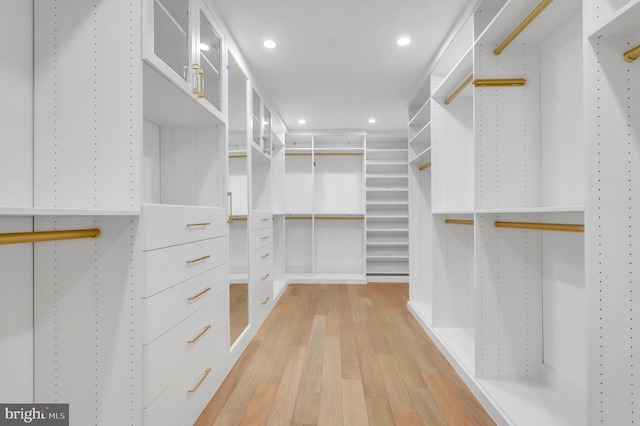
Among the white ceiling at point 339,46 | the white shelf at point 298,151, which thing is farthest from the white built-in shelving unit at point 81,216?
the white shelf at point 298,151

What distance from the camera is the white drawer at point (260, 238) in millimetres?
2747

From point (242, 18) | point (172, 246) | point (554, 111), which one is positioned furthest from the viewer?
point (242, 18)

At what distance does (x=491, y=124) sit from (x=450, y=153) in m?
0.87

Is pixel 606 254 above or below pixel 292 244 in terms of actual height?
above

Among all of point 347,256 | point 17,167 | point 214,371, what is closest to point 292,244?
point 347,256

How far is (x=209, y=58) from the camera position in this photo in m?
1.89

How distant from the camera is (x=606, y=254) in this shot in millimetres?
989

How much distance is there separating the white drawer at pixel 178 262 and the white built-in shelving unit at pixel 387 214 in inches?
130

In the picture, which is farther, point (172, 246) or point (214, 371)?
point (214, 371)

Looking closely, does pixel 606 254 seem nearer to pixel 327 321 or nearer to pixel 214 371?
pixel 214 371

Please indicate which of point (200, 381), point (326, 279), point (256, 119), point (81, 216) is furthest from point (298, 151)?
point (81, 216)

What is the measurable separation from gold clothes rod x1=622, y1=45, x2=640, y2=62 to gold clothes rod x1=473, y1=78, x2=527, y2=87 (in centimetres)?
82

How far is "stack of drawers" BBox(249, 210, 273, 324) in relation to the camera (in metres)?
2.72

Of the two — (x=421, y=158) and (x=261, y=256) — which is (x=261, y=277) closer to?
(x=261, y=256)
